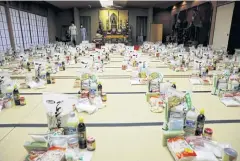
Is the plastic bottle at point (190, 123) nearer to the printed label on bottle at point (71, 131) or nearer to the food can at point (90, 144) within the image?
the food can at point (90, 144)

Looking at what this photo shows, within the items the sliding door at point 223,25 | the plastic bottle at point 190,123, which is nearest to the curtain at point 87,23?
the sliding door at point 223,25

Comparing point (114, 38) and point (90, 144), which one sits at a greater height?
point (114, 38)

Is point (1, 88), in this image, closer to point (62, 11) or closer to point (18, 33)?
point (18, 33)

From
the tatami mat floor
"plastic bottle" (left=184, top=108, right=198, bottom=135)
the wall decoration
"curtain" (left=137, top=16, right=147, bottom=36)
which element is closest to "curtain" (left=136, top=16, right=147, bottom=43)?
"curtain" (left=137, top=16, right=147, bottom=36)

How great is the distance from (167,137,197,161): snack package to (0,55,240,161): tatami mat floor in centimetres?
4

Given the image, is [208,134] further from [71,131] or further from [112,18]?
[112,18]

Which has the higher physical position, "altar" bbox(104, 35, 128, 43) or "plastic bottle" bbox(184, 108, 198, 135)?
"altar" bbox(104, 35, 128, 43)

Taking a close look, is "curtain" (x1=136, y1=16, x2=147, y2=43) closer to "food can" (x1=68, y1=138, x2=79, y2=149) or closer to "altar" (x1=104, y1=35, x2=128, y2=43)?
"altar" (x1=104, y1=35, x2=128, y2=43)

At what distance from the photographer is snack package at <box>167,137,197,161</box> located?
2.79 feet

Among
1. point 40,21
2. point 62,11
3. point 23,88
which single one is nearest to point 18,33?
point 40,21

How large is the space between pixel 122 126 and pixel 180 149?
18.3 inches

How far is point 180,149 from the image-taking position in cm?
90

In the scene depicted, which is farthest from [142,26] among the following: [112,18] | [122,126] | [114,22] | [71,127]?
[71,127]

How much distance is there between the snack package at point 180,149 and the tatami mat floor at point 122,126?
0.15ft
